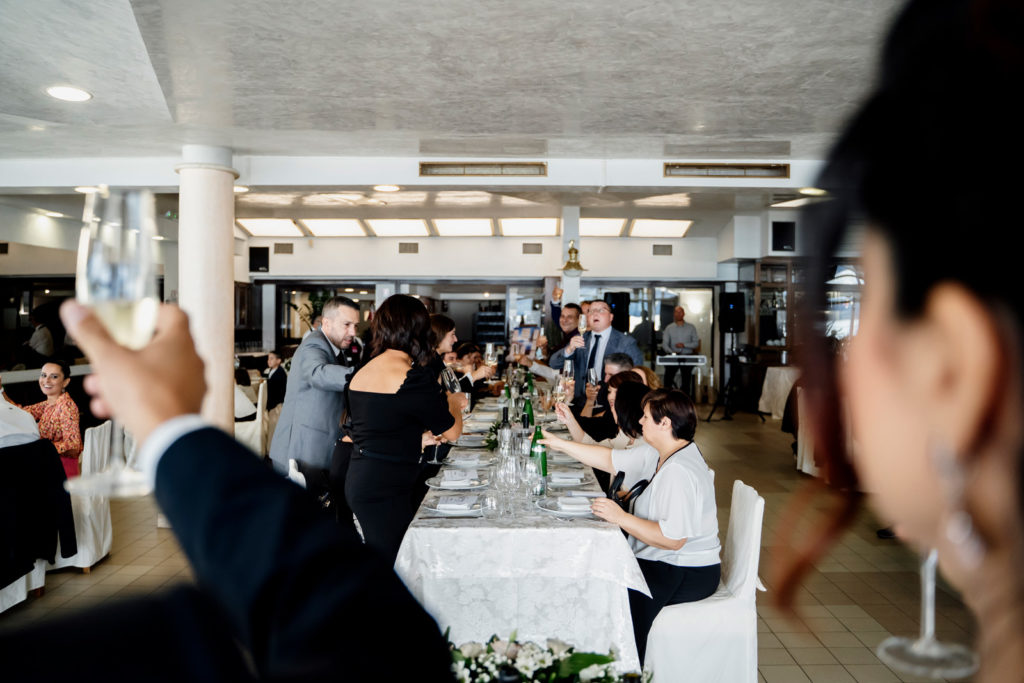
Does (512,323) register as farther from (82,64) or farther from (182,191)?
(82,64)

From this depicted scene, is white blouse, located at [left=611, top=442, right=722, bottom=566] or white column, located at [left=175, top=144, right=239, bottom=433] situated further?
white column, located at [left=175, top=144, right=239, bottom=433]

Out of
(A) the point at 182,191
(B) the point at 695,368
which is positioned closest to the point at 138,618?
(A) the point at 182,191

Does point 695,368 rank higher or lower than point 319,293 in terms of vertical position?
lower

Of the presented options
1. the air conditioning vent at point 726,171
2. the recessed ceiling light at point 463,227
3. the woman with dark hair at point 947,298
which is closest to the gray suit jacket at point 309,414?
the air conditioning vent at point 726,171

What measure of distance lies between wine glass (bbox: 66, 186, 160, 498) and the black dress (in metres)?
2.64

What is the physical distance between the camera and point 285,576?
1.42 feet

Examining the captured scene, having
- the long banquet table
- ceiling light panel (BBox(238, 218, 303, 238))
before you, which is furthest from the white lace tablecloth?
ceiling light panel (BBox(238, 218, 303, 238))

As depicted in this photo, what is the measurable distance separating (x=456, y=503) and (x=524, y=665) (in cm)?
106

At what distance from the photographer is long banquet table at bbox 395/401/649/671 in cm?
273

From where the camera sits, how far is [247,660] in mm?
432

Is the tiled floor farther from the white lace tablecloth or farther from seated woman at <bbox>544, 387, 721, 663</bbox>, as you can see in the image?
the white lace tablecloth

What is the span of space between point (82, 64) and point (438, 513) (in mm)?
3338

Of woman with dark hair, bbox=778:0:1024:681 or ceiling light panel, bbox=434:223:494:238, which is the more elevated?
ceiling light panel, bbox=434:223:494:238

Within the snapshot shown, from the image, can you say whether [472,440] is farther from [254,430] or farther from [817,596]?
[254,430]
